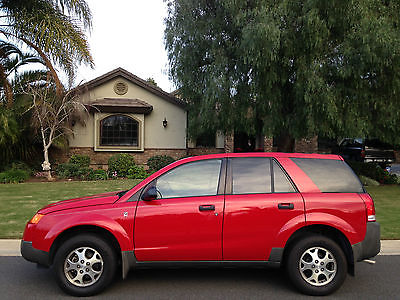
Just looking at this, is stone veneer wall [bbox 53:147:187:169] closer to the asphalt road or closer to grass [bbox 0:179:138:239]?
grass [bbox 0:179:138:239]

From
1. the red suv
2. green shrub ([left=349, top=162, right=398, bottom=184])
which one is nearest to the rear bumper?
the red suv

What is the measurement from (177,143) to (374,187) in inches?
381

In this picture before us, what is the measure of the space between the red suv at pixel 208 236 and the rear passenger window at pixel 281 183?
0.07m

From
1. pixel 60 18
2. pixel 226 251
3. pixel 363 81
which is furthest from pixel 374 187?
pixel 60 18

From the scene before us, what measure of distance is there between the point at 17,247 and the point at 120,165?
11.1 meters

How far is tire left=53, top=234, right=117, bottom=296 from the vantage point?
13.1 ft

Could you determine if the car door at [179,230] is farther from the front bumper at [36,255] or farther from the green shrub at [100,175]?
the green shrub at [100,175]

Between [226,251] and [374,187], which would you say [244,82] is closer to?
[374,187]

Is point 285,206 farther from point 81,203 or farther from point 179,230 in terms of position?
point 81,203

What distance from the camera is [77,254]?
4.04 m

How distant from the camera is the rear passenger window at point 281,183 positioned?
166 inches

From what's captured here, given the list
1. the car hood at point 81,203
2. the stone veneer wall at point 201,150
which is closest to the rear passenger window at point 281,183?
the car hood at point 81,203

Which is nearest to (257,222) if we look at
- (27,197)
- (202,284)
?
(202,284)

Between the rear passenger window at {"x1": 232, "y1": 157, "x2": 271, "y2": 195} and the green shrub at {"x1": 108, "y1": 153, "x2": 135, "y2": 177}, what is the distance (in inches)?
512
